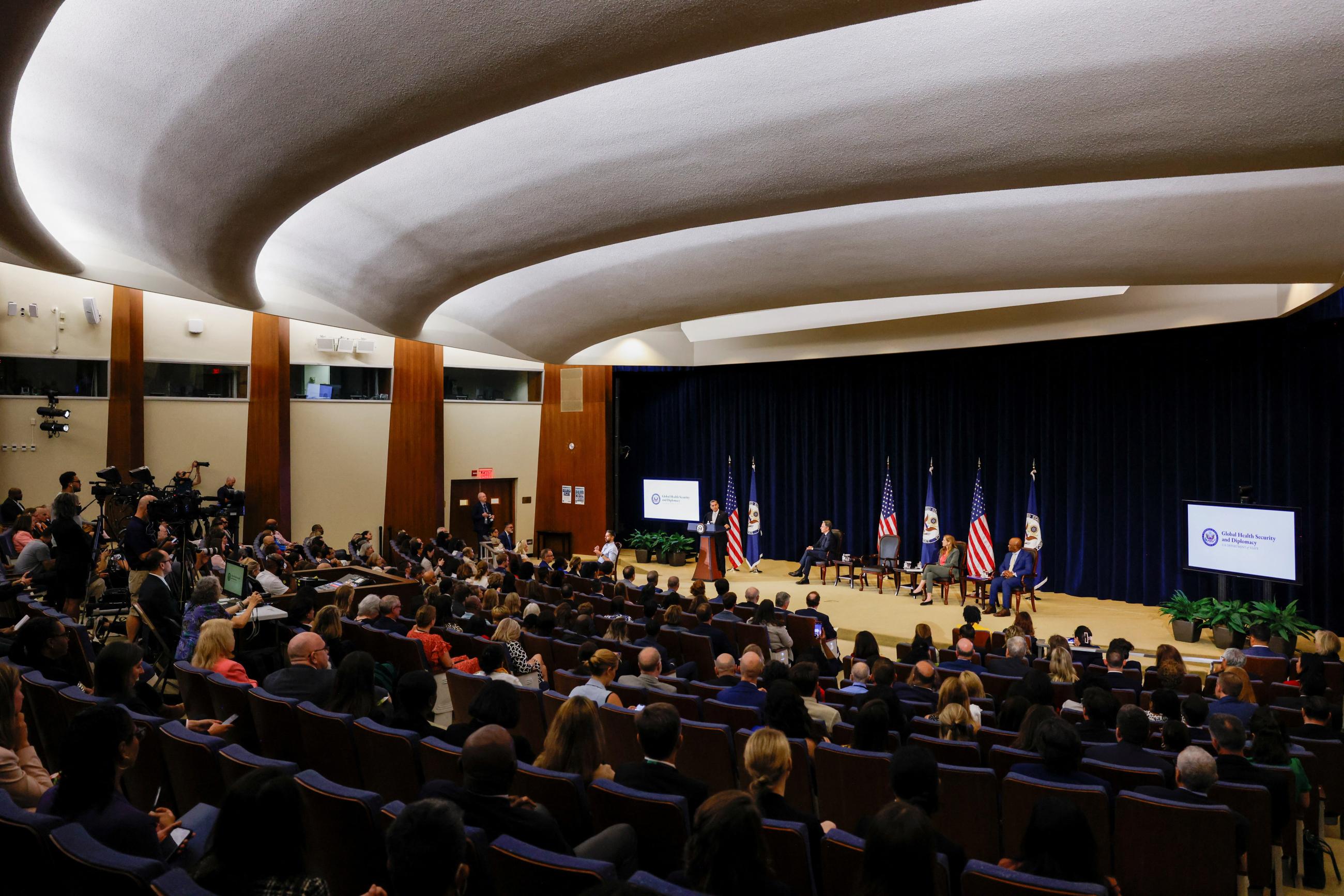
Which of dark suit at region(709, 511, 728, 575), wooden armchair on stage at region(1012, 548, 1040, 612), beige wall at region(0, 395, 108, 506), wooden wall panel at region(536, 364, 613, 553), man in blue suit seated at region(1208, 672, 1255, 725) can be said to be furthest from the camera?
wooden wall panel at region(536, 364, 613, 553)

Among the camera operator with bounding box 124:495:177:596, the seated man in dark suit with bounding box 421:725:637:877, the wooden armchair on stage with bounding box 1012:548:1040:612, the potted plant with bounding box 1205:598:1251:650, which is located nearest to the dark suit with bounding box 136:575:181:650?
the camera operator with bounding box 124:495:177:596

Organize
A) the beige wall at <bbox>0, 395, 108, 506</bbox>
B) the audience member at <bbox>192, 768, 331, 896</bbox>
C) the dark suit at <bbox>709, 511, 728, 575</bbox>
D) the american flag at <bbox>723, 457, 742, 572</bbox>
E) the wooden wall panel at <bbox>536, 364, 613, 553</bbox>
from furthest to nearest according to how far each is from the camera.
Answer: the wooden wall panel at <bbox>536, 364, 613, 553</bbox> < the american flag at <bbox>723, 457, 742, 572</bbox> < the dark suit at <bbox>709, 511, 728, 575</bbox> < the beige wall at <bbox>0, 395, 108, 506</bbox> < the audience member at <bbox>192, 768, 331, 896</bbox>

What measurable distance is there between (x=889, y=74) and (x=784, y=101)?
78 centimetres

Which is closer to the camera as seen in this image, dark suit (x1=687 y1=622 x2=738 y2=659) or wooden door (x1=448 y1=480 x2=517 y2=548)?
dark suit (x1=687 y1=622 x2=738 y2=659)

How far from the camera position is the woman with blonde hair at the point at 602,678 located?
470 cm

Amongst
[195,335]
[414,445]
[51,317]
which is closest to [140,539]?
[51,317]

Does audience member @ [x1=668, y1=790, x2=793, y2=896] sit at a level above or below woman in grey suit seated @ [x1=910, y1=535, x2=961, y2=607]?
above

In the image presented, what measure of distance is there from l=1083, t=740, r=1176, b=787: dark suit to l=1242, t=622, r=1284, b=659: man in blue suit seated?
14.9ft

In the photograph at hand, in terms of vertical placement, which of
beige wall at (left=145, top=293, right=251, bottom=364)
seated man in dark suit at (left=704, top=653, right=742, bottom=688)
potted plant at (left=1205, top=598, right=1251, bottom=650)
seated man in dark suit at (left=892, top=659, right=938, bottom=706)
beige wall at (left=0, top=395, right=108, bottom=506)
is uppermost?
beige wall at (left=145, top=293, right=251, bottom=364)

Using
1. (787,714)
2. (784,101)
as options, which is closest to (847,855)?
(787,714)

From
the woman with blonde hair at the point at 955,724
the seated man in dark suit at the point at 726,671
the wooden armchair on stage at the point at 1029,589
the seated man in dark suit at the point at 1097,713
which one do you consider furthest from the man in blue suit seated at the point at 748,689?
the wooden armchair on stage at the point at 1029,589

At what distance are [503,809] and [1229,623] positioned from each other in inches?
418

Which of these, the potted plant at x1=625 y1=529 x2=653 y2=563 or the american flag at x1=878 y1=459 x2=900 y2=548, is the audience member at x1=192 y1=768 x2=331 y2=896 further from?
the potted plant at x1=625 y1=529 x2=653 y2=563

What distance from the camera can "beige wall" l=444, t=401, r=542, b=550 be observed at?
57.7 feet
